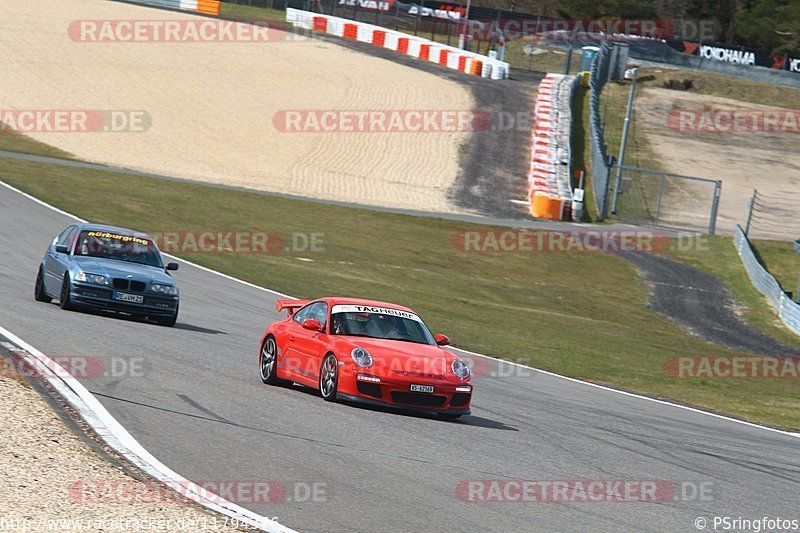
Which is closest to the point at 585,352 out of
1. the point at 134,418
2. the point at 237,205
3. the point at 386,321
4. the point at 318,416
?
the point at 386,321

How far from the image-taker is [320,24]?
8075 cm

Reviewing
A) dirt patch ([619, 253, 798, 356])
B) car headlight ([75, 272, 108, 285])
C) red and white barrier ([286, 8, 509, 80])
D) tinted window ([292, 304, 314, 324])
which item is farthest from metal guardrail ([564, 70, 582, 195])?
tinted window ([292, 304, 314, 324])

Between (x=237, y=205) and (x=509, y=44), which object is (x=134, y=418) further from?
(x=509, y=44)

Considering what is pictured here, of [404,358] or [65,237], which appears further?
[65,237]

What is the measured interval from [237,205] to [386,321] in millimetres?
23193

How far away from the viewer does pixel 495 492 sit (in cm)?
905

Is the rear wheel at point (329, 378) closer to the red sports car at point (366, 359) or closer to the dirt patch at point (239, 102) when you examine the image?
the red sports car at point (366, 359)

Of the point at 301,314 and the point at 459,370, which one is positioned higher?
the point at 301,314

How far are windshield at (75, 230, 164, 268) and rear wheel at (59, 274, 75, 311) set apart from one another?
93 cm

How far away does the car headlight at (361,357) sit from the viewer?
1252cm

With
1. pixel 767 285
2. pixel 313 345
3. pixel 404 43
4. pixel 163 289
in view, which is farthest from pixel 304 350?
pixel 404 43

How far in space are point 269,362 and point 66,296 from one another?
509cm

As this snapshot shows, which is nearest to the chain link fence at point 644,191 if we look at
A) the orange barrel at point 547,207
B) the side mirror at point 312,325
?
the orange barrel at point 547,207

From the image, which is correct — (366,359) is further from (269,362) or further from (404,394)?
(269,362)
